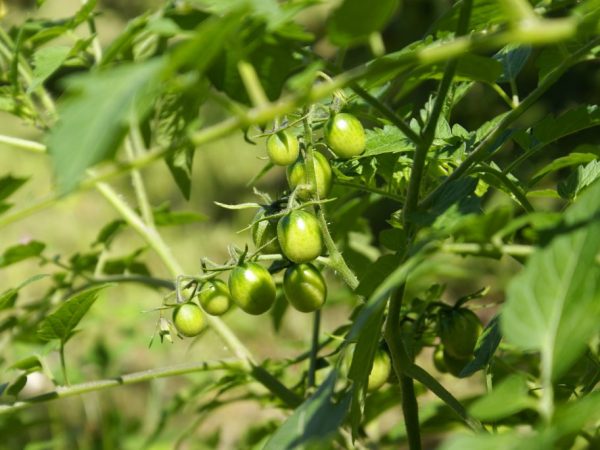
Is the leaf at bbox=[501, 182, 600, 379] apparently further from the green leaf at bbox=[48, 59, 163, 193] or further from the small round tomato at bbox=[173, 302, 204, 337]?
the small round tomato at bbox=[173, 302, 204, 337]

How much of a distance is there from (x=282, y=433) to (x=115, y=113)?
0.28 m

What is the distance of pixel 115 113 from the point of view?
0.41 meters

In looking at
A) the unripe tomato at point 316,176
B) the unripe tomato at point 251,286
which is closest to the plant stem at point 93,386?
the unripe tomato at point 251,286

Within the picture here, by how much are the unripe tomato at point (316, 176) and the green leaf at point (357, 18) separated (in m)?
0.27

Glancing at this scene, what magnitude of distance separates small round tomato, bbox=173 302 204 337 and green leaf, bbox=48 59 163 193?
451mm

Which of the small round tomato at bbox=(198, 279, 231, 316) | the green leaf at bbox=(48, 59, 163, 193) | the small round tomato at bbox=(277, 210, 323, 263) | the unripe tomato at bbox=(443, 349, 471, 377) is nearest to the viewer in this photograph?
the green leaf at bbox=(48, 59, 163, 193)

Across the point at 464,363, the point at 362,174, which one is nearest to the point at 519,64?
the point at 362,174

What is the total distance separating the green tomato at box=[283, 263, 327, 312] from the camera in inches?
31.2

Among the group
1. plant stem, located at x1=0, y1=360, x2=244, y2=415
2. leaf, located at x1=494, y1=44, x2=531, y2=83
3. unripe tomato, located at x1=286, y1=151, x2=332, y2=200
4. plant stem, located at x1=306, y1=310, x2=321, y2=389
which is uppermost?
leaf, located at x1=494, y1=44, x2=531, y2=83

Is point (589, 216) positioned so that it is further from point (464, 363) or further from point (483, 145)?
point (464, 363)

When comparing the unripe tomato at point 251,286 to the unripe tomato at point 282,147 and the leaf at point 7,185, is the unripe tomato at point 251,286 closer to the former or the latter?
the unripe tomato at point 282,147

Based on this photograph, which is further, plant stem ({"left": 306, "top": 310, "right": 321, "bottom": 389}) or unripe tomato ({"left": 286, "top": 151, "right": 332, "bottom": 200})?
plant stem ({"left": 306, "top": 310, "right": 321, "bottom": 389})

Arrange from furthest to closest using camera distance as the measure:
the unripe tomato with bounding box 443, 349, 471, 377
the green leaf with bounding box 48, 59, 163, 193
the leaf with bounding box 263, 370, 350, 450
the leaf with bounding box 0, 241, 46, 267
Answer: the leaf with bounding box 0, 241, 46, 267 < the unripe tomato with bounding box 443, 349, 471, 377 < the leaf with bounding box 263, 370, 350, 450 < the green leaf with bounding box 48, 59, 163, 193

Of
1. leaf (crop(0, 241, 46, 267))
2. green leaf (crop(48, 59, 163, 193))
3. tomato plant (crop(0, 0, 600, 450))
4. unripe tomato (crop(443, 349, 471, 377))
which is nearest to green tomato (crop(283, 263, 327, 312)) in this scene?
tomato plant (crop(0, 0, 600, 450))
